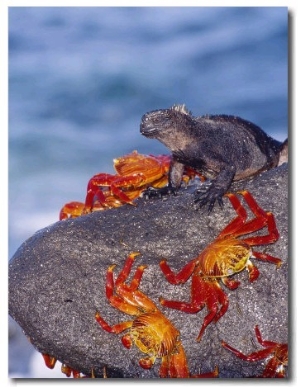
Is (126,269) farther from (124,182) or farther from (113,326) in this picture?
(124,182)

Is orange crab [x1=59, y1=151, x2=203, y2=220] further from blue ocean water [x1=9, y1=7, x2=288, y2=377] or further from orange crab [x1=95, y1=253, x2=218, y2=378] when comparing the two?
orange crab [x1=95, y1=253, x2=218, y2=378]

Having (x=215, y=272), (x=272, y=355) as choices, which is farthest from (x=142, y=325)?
(x=272, y=355)

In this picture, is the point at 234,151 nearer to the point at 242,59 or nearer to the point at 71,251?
the point at 242,59

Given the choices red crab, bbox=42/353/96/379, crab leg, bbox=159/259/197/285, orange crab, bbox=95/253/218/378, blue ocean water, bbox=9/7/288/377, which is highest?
blue ocean water, bbox=9/7/288/377

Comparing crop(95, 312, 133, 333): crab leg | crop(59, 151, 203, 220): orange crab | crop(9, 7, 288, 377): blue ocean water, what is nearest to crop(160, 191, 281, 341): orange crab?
crop(95, 312, 133, 333): crab leg

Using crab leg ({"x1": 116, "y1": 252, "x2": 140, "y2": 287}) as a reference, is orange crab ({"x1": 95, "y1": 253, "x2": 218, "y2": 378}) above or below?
below

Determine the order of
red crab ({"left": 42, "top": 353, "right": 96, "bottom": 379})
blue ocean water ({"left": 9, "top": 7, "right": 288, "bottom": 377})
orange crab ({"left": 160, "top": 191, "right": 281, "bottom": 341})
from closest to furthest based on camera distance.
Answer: orange crab ({"left": 160, "top": 191, "right": 281, "bottom": 341})
red crab ({"left": 42, "top": 353, "right": 96, "bottom": 379})
blue ocean water ({"left": 9, "top": 7, "right": 288, "bottom": 377})

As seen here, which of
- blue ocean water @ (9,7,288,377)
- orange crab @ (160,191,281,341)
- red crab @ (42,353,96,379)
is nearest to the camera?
orange crab @ (160,191,281,341)

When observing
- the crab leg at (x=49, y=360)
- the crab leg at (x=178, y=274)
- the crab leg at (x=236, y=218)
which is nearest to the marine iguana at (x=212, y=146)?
the crab leg at (x=236, y=218)
